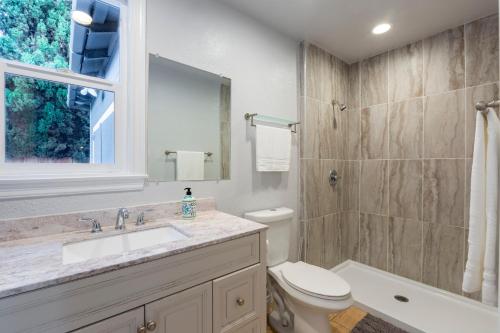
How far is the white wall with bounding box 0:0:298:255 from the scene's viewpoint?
1253mm

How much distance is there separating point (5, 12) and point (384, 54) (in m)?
2.78

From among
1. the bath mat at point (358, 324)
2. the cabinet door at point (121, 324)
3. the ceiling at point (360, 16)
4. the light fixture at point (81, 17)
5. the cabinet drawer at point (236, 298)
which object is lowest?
the bath mat at point (358, 324)

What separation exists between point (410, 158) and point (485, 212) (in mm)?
1282

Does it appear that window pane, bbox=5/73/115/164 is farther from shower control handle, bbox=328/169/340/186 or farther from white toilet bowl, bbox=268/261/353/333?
shower control handle, bbox=328/169/340/186

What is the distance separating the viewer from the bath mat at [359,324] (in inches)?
64.1

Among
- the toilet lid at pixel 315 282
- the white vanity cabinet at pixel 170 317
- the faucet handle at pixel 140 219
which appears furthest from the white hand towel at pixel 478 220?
the faucet handle at pixel 140 219

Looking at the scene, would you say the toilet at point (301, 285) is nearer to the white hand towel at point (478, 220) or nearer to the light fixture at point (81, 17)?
the white hand towel at point (478, 220)

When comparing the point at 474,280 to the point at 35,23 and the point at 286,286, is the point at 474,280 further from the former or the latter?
the point at 35,23

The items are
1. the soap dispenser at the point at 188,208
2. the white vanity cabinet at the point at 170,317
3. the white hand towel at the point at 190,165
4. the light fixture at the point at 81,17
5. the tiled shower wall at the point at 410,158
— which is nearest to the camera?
the white vanity cabinet at the point at 170,317

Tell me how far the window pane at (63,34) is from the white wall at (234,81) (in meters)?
0.24

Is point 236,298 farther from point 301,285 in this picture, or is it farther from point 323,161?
point 323,161

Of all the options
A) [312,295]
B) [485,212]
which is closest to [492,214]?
[485,212]

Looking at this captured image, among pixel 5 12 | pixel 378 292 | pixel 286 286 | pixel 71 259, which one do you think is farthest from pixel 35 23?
pixel 378 292

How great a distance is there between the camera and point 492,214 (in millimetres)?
896
